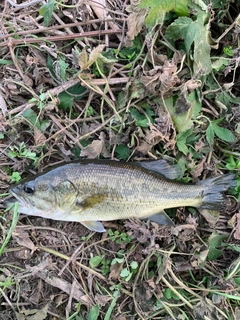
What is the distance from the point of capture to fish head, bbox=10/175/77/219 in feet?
10.2

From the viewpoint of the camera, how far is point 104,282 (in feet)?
11.3

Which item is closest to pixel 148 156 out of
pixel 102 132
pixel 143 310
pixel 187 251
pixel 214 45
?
pixel 102 132

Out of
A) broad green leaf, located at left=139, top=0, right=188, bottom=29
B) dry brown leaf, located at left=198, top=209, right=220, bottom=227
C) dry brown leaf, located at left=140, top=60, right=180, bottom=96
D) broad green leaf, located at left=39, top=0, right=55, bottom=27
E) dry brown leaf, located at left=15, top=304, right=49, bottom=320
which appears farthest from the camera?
dry brown leaf, located at left=198, top=209, right=220, bottom=227

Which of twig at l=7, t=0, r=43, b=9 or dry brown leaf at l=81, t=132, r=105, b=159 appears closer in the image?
dry brown leaf at l=81, t=132, r=105, b=159

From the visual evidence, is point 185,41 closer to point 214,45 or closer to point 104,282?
point 214,45

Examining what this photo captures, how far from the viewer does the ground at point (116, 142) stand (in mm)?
3262

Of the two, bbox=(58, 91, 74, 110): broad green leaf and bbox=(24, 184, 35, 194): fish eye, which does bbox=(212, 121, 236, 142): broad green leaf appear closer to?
bbox=(58, 91, 74, 110): broad green leaf

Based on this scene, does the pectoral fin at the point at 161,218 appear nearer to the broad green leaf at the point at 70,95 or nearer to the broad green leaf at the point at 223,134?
the broad green leaf at the point at 223,134

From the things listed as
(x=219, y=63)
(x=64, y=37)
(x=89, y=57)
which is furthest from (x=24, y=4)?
(x=219, y=63)

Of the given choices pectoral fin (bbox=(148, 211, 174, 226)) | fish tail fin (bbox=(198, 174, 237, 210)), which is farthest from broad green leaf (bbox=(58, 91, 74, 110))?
fish tail fin (bbox=(198, 174, 237, 210))

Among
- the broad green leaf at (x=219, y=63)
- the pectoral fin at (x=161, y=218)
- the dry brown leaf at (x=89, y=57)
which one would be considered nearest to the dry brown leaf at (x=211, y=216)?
the pectoral fin at (x=161, y=218)

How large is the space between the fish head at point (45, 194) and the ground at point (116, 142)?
256mm

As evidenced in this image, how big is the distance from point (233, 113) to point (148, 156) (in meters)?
0.92

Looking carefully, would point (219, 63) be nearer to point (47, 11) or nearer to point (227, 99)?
point (227, 99)
